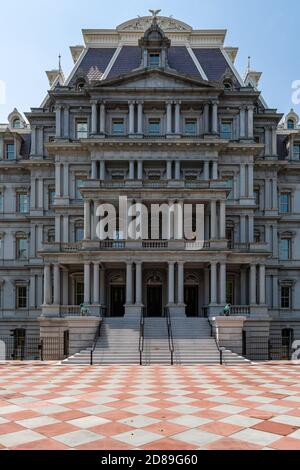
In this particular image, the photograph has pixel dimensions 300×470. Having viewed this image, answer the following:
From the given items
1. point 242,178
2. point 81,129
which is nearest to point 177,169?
point 242,178

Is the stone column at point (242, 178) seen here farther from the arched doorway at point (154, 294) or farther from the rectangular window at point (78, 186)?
the rectangular window at point (78, 186)

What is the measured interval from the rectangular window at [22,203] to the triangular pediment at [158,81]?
37.7ft

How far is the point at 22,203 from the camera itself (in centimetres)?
3959

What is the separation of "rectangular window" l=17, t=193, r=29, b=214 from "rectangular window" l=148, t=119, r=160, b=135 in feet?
40.1

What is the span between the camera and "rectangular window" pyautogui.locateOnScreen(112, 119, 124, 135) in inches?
1446

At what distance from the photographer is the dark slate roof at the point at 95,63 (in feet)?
127

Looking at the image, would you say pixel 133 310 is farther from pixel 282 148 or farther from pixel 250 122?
pixel 282 148

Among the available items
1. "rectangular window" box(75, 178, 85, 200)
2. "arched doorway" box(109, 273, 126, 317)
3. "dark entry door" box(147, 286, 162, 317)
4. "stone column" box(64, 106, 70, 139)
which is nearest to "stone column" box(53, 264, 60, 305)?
"arched doorway" box(109, 273, 126, 317)

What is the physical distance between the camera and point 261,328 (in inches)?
1221

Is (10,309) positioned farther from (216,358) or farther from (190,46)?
(190,46)

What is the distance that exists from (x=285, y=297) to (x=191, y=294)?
8514mm

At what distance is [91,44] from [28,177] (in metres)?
13.4

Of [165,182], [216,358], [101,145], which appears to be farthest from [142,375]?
[101,145]

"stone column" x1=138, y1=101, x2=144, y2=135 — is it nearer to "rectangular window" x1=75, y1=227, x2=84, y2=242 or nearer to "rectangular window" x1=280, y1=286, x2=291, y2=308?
"rectangular window" x1=75, y1=227, x2=84, y2=242
